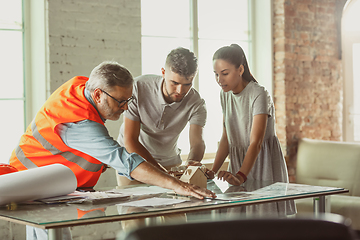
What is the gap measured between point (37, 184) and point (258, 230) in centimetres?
136

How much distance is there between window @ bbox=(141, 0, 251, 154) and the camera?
484cm

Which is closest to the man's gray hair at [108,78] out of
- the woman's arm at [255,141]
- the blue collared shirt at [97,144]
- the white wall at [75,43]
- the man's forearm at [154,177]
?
the blue collared shirt at [97,144]

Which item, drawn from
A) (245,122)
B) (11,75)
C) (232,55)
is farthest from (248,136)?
(11,75)

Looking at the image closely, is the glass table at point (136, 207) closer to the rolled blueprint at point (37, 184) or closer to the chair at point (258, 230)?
the rolled blueprint at point (37, 184)

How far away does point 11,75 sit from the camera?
4.13 meters

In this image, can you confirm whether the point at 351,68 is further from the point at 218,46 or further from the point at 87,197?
the point at 87,197

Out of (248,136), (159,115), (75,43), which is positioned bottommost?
(248,136)

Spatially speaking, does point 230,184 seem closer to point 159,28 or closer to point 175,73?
point 175,73

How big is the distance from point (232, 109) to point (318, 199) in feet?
2.80

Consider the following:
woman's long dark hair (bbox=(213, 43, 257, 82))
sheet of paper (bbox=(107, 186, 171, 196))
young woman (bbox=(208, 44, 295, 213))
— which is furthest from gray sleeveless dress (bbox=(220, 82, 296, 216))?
sheet of paper (bbox=(107, 186, 171, 196))

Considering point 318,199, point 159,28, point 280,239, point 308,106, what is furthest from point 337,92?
point 280,239

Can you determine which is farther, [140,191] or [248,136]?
[248,136]

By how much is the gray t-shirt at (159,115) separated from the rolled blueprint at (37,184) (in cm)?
88

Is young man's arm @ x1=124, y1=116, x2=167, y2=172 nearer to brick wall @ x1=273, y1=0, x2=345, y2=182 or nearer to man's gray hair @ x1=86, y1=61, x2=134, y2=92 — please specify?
man's gray hair @ x1=86, y1=61, x2=134, y2=92
